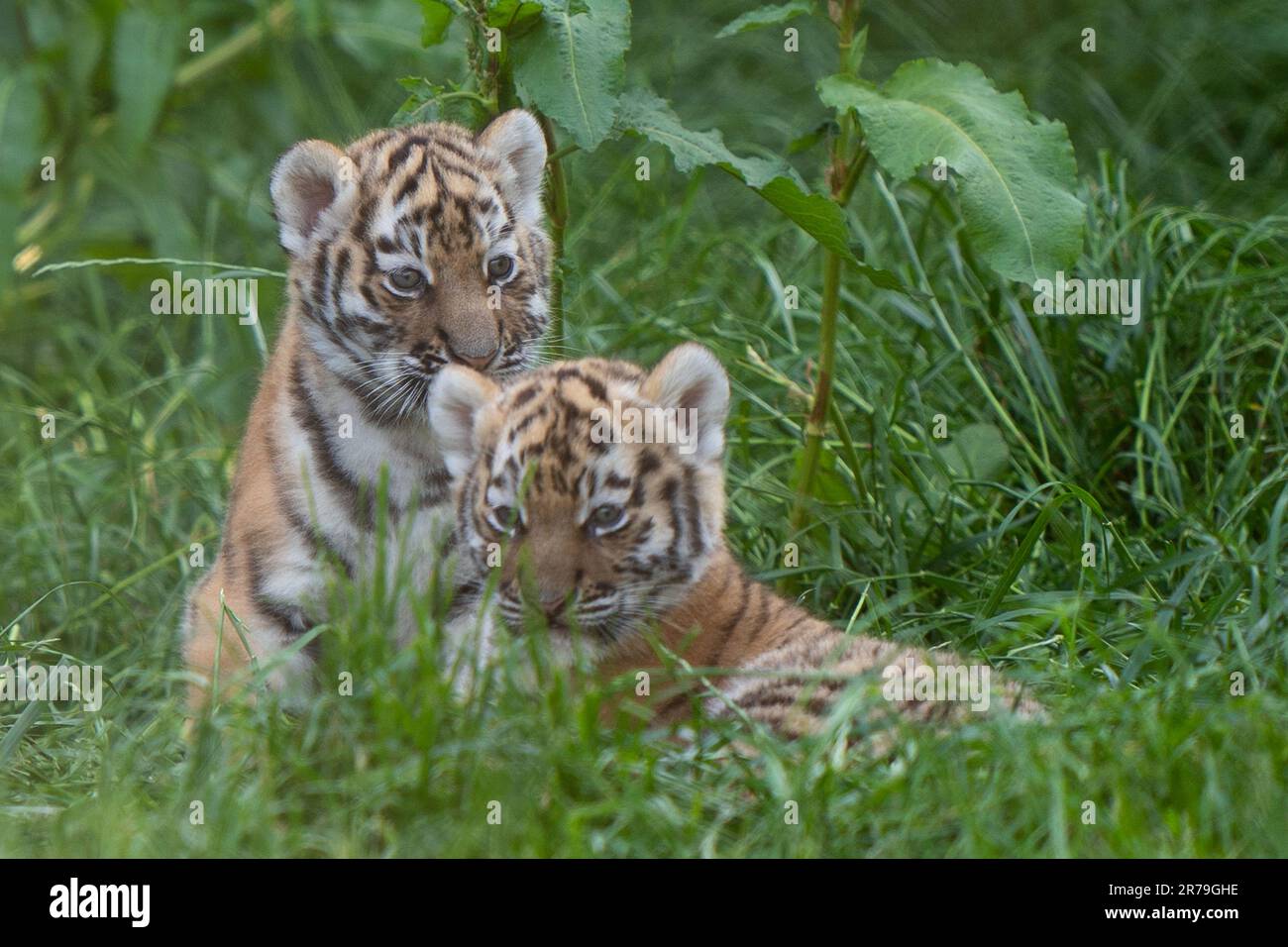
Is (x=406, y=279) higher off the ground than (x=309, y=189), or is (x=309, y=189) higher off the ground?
(x=309, y=189)

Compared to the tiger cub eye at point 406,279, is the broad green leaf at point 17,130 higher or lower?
higher

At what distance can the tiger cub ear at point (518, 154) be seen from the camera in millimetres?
5207

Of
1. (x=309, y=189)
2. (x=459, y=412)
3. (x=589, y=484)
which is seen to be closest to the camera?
(x=589, y=484)

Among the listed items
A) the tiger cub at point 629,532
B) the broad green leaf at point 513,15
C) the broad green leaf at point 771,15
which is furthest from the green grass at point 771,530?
the broad green leaf at point 771,15

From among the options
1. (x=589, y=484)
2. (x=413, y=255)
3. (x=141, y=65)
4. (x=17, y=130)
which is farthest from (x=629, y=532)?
(x=141, y=65)

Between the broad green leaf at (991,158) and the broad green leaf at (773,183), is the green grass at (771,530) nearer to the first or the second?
the broad green leaf at (773,183)

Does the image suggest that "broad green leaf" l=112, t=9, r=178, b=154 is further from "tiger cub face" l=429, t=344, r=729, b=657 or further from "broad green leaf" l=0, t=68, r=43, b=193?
"tiger cub face" l=429, t=344, r=729, b=657

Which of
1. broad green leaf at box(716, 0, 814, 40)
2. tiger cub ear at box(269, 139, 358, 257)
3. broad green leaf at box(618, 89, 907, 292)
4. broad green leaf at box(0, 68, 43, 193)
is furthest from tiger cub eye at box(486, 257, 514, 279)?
broad green leaf at box(0, 68, 43, 193)

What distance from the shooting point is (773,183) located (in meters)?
5.15

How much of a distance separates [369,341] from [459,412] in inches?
15.9

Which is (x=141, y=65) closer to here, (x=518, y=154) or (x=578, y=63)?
(x=518, y=154)

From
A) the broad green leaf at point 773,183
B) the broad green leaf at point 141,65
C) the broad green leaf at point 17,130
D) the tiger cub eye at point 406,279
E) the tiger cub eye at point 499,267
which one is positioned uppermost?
the broad green leaf at point 141,65

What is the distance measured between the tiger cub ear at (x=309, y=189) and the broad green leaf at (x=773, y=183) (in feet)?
3.00

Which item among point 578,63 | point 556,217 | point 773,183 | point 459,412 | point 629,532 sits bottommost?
point 629,532
